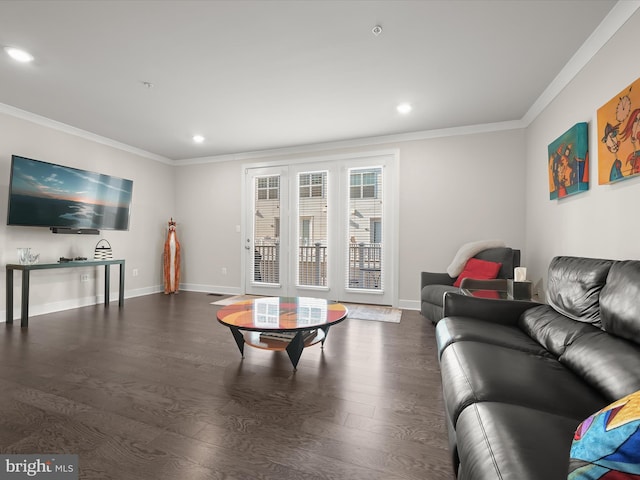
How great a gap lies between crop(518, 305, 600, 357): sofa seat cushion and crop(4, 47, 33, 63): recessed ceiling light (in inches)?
170

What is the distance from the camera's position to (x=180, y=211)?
608cm

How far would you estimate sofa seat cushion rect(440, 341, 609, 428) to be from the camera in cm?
111

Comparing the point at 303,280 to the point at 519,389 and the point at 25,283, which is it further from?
the point at 519,389

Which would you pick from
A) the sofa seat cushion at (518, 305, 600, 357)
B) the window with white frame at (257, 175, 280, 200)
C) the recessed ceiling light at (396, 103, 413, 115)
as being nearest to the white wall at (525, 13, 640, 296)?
the sofa seat cushion at (518, 305, 600, 357)

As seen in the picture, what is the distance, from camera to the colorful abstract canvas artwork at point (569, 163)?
255cm

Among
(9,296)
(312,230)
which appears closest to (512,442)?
(312,230)

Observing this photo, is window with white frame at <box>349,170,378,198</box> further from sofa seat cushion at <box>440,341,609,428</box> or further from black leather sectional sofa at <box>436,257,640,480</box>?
sofa seat cushion at <box>440,341,609,428</box>

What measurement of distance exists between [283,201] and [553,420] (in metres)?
4.72

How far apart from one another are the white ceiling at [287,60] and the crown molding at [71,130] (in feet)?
0.38

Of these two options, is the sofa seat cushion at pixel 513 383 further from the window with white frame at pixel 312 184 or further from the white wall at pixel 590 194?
the window with white frame at pixel 312 184

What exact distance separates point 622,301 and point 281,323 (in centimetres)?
193

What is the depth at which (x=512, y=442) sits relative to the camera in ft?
2.82

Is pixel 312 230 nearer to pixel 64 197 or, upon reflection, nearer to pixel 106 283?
pixel 106 283

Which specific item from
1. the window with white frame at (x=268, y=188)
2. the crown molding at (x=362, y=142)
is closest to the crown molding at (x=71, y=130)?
the crown molding at (x=362, y=142)
